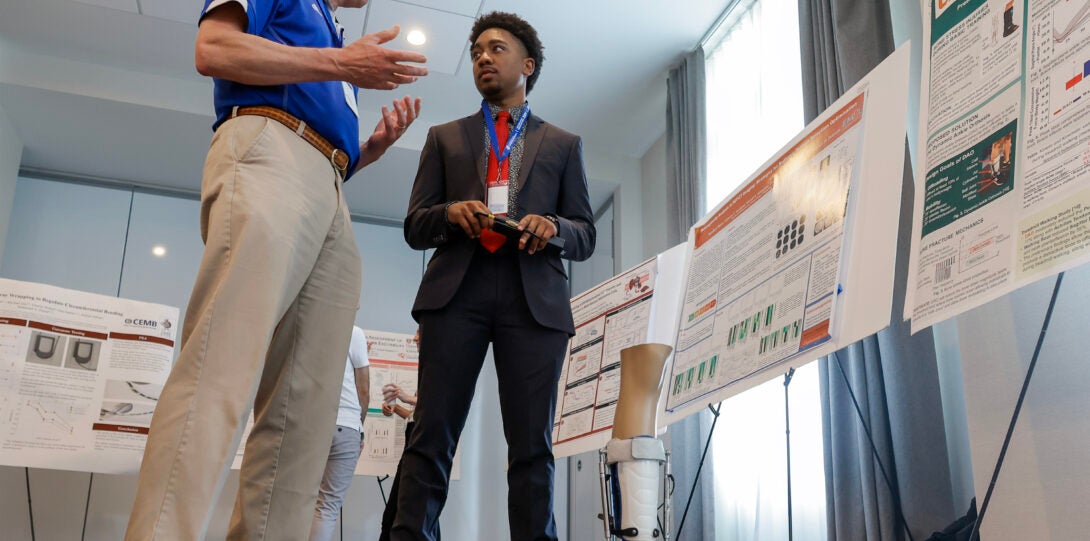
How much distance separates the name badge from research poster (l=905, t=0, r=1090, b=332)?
0.93m

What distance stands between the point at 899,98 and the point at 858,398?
1.29 metres

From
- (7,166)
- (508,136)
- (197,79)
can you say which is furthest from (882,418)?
(7,166)

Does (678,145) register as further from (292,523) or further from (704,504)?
(292,523)

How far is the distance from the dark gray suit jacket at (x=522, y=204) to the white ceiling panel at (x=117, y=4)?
2951mm

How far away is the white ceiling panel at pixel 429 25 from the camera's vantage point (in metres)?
4.43

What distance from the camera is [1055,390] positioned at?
1.82 meters

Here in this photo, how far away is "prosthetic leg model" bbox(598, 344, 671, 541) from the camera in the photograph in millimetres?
1323

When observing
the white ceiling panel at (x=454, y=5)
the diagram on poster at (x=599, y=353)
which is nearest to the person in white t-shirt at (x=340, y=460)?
the diagram on poster at (x=599, y=353)

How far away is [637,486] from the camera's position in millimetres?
1332

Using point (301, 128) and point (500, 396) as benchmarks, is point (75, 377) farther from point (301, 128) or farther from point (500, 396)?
point (301, 128)

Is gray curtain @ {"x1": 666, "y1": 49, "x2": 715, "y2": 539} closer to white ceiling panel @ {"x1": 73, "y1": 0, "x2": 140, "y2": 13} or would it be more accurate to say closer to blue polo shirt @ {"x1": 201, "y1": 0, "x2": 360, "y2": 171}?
blue polo shirt @ {"x1": 201, "y1": 0, "x2": 360, "y2": 171}

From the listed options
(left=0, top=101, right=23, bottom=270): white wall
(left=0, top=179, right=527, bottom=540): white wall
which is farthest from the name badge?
(left=0, top=101, right=23, bottom=270): white wall

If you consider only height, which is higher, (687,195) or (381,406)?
(687,195)

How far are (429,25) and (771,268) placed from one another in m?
2.95
